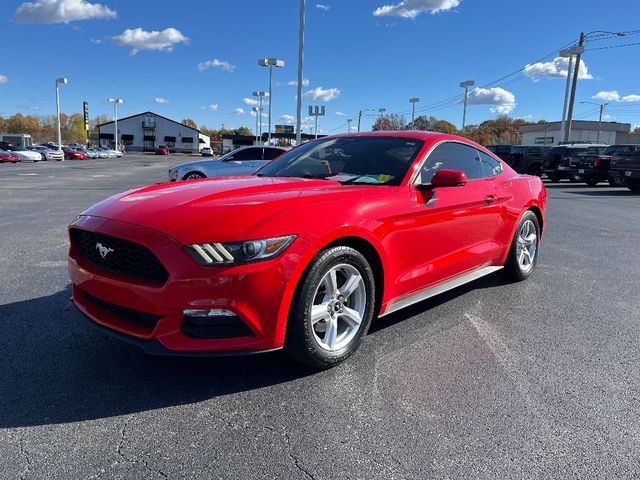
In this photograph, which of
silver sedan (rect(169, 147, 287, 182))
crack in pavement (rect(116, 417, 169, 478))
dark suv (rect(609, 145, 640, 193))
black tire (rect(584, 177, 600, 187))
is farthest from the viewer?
black tire (rect(584, 177, 600, 187))

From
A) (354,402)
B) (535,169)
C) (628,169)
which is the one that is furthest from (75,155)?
(354,402)

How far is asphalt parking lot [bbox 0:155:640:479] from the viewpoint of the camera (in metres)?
2.32

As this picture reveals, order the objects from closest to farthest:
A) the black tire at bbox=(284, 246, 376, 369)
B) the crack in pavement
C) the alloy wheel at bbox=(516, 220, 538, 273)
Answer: the crack in pavement → the black tire at bbox=(284, 246, 376, 369) → the alloy wheel at bbox=(516, 220, 538, 273)

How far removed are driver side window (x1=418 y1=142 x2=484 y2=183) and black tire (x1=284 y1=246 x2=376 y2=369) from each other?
1.13 meters

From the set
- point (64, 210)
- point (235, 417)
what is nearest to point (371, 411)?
point (235, 417)

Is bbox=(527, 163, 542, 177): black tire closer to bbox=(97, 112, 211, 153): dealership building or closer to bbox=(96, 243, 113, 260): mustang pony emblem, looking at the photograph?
bbox=(96, 243, 113, 260): mustang pony emblem

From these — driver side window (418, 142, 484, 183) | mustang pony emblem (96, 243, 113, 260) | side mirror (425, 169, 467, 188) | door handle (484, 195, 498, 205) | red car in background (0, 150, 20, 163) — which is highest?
driver side window (418, 142, 484, 183)

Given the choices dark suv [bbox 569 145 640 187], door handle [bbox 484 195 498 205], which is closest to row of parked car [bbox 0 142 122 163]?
dark suv [bbox 569 145 640 187]

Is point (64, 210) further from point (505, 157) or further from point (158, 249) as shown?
point (505, 157)

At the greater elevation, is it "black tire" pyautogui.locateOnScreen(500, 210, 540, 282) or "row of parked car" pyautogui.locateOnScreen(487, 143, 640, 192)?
"row of parked car" pyautogui.locateOnScreen(487, 143, 640, 192)

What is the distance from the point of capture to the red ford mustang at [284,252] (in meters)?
2.69

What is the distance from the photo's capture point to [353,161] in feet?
14.0

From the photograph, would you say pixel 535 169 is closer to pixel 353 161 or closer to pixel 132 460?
pixel 353 161

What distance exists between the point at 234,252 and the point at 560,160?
24.8 m
